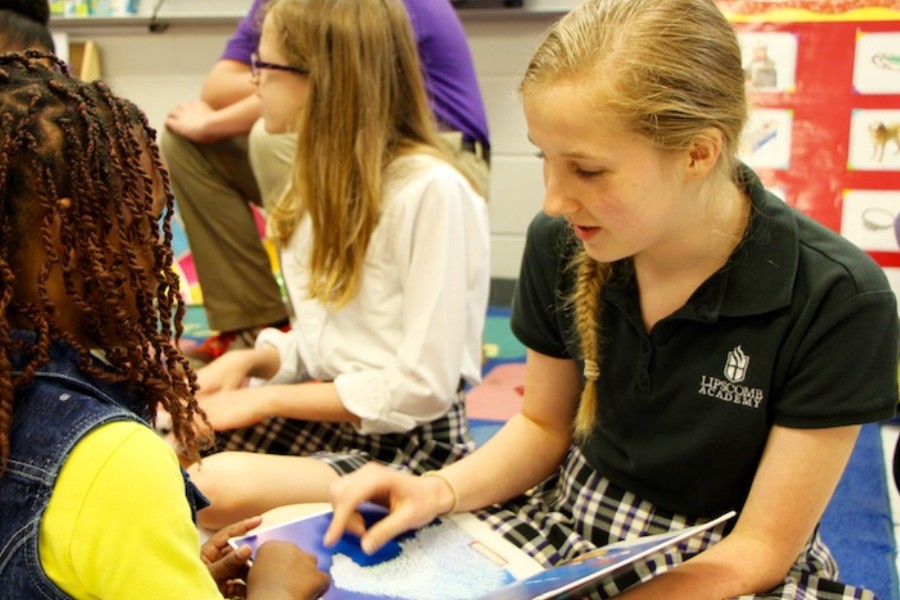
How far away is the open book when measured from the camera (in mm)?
890

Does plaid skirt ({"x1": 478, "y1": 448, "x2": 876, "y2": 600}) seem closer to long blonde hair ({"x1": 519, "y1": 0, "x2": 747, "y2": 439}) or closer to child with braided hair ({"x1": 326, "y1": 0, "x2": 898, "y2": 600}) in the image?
child with braided hair ({"x1": 326, "y1": 0, "x2": 898, "y2": 600})

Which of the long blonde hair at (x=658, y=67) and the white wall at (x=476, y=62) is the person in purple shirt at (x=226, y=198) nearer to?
the white wall at (x=476, y=62)

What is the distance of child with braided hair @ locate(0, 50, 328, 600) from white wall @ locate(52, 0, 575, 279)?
194 centimetres

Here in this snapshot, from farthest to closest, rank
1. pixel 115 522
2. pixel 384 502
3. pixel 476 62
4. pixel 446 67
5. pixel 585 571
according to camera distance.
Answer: pixel 476 62, pixel 446 67, pixel 384 502, pixel 585 571, pixel 115 522

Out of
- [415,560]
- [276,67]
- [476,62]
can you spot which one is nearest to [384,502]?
[415,560]

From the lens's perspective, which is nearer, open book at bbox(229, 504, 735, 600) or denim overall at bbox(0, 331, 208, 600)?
denim overall at bbox(0, 331, 208, 600)

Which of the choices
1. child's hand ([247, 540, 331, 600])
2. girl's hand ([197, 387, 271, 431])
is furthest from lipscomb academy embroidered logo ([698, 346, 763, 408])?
girl's hand ([197, 387, 271, 431])

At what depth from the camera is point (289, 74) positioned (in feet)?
4.55

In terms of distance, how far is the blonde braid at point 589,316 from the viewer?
1037 mm

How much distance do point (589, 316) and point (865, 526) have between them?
2.65ft

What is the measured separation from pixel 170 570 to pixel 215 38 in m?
2.71

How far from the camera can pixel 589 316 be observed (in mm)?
1036

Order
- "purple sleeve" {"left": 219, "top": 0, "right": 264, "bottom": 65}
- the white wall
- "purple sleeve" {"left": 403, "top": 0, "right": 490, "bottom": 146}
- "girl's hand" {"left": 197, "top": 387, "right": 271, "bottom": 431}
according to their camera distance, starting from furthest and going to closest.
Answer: the white wall → "purple sleeve" {"left": 219, "top": 0, "right": 264, "bottom": 65} → "purple sleeve" {"left": 403, "top": 0, "right": 490, "bottom": 146} → "girl's hand" {"left": 197, "top": 387, "right": 271, "bottom": 431}

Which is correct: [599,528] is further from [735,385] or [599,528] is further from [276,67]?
[276,67]
